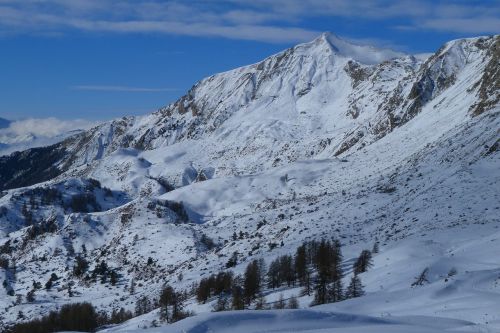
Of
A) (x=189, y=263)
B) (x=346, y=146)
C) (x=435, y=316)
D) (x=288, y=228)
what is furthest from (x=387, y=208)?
(x=346, y=146)

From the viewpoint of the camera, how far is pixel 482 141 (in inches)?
3221

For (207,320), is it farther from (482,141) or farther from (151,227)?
(151,227)

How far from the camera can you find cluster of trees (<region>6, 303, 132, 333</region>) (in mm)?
68000

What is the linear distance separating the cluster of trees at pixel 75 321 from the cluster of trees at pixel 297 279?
14.3 m

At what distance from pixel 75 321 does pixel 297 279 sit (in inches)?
1075

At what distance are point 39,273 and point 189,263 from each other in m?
42.0

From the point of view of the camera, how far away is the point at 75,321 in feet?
225

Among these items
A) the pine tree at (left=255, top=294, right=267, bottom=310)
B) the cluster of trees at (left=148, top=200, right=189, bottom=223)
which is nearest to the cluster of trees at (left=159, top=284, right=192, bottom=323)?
the pine tree at (left=255, top=294, right=267, bottom=310)

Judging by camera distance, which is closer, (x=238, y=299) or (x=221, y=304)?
(x=238, y=299)

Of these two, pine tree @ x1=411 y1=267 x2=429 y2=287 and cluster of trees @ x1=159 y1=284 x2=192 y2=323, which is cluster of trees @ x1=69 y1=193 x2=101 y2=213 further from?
pine tree @ x1=411 y1=267 x2=429 y2=287

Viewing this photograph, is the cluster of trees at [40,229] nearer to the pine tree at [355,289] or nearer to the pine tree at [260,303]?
the pine tree at [260,303]

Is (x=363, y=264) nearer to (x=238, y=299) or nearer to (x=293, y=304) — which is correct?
(x=293, y=304)

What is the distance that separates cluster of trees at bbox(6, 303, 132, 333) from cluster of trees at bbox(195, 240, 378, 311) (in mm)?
14262

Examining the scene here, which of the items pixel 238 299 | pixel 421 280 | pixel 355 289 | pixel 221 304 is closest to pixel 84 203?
pixel 221 304
